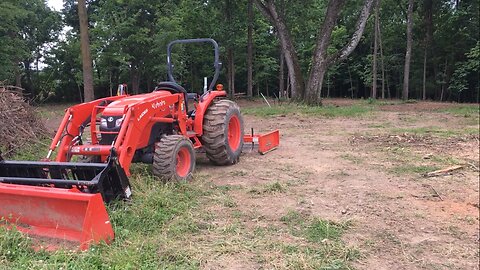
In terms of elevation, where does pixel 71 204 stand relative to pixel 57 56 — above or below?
below

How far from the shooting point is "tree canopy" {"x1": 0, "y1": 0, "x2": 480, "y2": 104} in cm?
1769

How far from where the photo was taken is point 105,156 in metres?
4.76

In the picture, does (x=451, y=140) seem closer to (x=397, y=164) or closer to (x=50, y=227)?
(x=397, y=164)

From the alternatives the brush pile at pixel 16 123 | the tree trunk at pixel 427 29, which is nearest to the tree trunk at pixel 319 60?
the brush pile at pixel 16 123

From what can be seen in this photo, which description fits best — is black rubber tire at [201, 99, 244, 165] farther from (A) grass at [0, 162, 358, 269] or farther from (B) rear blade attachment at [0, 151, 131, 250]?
(B) rear blade attachment at [0, 151, 131, 250]

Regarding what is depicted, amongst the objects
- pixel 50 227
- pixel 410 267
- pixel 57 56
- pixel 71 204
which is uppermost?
pixel 57 56

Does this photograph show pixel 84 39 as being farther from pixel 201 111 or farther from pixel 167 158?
pixel 167 158

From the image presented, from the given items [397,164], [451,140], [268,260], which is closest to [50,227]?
[268,260]

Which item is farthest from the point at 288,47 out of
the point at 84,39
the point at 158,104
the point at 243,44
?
the point at 158,104

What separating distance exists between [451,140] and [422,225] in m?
5.19

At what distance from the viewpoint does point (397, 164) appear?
6.39 m

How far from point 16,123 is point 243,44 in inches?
745

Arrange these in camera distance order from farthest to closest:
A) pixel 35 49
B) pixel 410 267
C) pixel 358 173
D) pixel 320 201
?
1. pixel 35 49
2. pixel 358 173
3. pixel 320 201
4. pixel 410 267

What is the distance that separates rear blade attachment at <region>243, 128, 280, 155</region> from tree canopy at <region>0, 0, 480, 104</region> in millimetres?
9266
